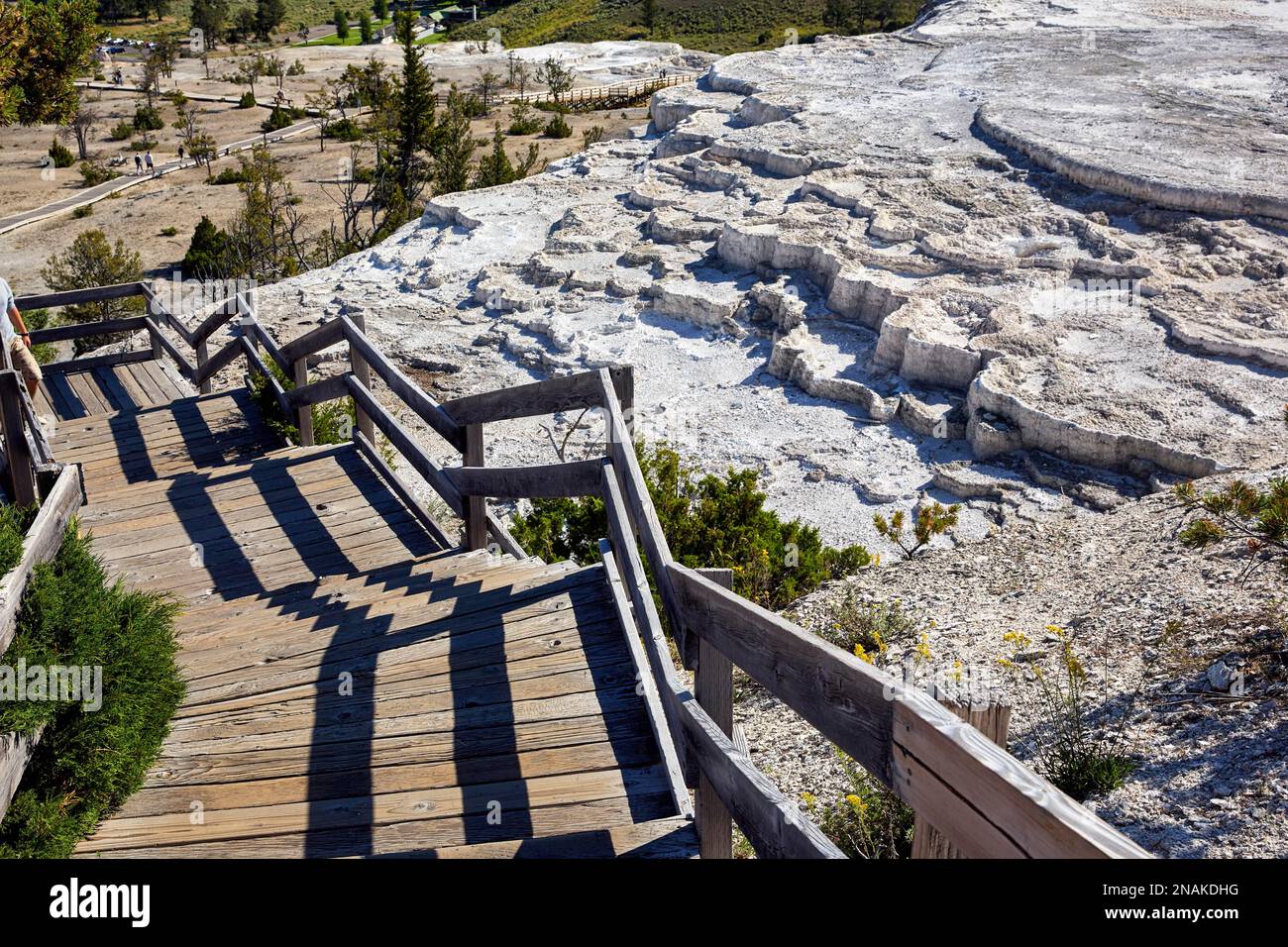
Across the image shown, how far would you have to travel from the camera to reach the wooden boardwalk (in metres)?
3.06

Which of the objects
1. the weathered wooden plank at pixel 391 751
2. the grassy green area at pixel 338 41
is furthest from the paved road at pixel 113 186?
the weathered wooden plank at pixel 391 751

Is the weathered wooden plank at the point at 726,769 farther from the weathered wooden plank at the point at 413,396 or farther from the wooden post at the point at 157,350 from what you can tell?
the wooden post at the point at 157,350

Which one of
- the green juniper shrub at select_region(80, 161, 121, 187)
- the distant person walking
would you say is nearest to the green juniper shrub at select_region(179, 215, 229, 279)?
the green juniper shrub at select_region(80, 161, 121, 187)

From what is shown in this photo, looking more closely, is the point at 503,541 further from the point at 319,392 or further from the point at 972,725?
the point at 972,725

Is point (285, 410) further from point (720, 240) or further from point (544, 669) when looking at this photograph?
point (720, 240)

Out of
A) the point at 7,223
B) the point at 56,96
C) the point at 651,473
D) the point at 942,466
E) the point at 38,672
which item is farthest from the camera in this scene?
the point at 7,223

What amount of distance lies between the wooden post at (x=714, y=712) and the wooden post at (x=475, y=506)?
252 centimetres

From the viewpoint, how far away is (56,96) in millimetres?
17109

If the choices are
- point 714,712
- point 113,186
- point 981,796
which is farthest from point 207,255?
point 981,796

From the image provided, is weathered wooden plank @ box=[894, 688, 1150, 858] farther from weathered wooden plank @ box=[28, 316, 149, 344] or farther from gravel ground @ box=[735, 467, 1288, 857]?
weathered wooden plank @ box=[28, 316, 149, 344]

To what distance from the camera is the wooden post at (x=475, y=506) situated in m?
5.38

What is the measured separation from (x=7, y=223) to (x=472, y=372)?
84.7 ft

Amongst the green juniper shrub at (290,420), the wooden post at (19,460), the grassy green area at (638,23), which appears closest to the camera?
the wooden post at (19,460)
